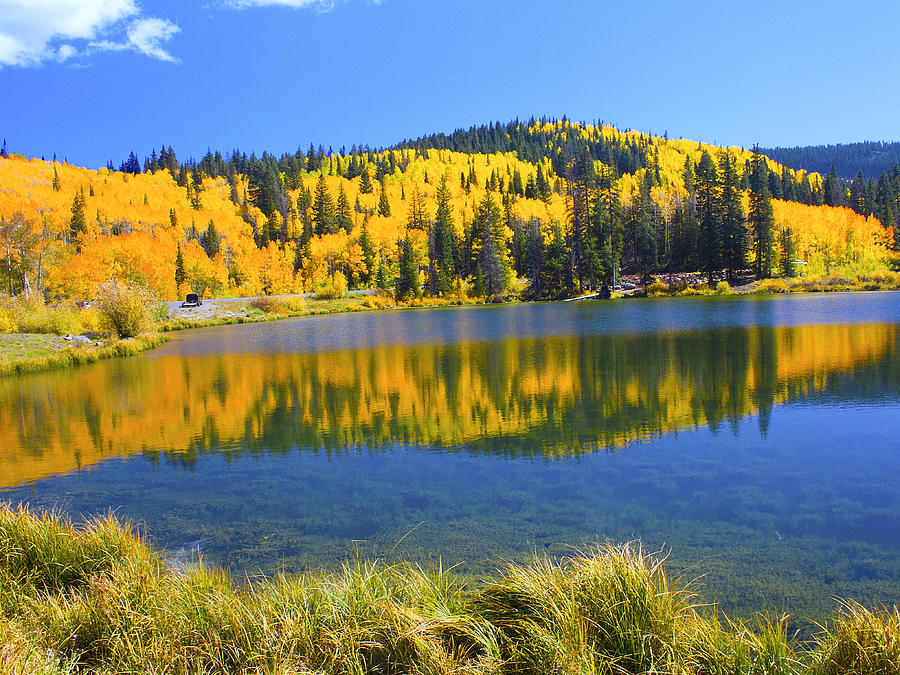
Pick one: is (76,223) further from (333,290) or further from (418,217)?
(418,217)

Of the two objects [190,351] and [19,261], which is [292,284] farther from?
[190,351]

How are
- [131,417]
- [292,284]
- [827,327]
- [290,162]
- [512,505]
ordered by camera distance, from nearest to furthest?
[512,505], [131,417], [827,327], [292,284], [290,162]

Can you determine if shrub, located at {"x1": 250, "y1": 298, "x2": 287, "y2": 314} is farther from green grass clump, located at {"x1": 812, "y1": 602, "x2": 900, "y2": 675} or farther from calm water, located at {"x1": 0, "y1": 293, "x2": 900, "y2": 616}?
green grass clump, located at {"x1": 812, "y1": 602, "x2": 900, "y2": 675}

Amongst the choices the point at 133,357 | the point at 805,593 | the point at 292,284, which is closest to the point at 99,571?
the point at 805,593

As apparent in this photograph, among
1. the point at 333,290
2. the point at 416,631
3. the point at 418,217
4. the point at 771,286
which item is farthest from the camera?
the point at 418,217

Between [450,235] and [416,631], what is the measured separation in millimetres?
87318

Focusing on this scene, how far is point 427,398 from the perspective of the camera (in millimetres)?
16453

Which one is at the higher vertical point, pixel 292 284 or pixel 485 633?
pixel 292 284

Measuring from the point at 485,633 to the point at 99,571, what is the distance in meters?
4.08

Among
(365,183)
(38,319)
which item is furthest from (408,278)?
(365,183)

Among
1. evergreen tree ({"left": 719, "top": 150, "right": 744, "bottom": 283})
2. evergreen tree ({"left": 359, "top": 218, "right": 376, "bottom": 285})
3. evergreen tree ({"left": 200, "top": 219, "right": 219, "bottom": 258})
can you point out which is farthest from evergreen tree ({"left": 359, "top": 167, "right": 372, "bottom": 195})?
evergreen tree ({"left": 719, "top": 150, "right": 744, "bottom": 283})

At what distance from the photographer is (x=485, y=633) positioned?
14.5ft

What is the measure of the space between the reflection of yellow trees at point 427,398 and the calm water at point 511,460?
106 mm

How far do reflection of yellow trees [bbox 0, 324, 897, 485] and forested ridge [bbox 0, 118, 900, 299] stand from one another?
149 feet
